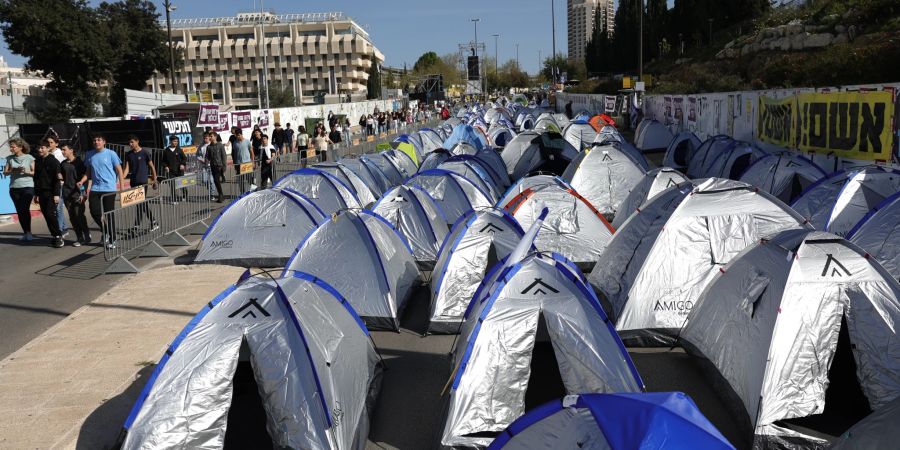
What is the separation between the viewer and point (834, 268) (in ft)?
20.5

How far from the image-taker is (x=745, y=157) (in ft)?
57.1

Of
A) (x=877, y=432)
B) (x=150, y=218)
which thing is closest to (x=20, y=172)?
(x=150, y=218)

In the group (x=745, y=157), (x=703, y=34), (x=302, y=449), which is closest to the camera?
(x=302, y=449)

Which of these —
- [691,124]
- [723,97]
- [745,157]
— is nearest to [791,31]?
[691,124]

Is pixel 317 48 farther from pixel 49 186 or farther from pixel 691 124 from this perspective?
pixel 49 186

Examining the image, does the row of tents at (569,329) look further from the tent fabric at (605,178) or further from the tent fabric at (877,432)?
the tent fabric at (605,178)

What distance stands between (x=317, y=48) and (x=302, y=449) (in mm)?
106429

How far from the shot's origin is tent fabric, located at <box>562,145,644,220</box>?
15.5 m

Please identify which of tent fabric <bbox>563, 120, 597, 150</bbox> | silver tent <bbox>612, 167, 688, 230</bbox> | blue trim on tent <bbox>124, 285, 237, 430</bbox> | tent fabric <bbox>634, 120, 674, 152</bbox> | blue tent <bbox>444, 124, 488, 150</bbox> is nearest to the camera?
blue trim on tent <bbox>124, 285, 237, 430</bbox>

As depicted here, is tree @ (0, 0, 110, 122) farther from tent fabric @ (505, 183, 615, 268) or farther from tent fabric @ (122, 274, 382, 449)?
tent fabric @ (122, 274, 382, 449)

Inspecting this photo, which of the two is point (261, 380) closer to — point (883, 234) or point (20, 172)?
point (883, 234)

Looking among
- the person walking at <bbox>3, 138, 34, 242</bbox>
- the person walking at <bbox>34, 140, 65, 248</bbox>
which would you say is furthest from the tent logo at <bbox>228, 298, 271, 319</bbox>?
the person walking at <bbox>3, 138, 34, 242</bbox>

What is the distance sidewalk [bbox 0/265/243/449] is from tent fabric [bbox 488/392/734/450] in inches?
152

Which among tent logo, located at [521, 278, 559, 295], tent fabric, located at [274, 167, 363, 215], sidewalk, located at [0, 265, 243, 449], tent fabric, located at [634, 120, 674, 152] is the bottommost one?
sidewalk, located at [0, 265, 243, 449]
